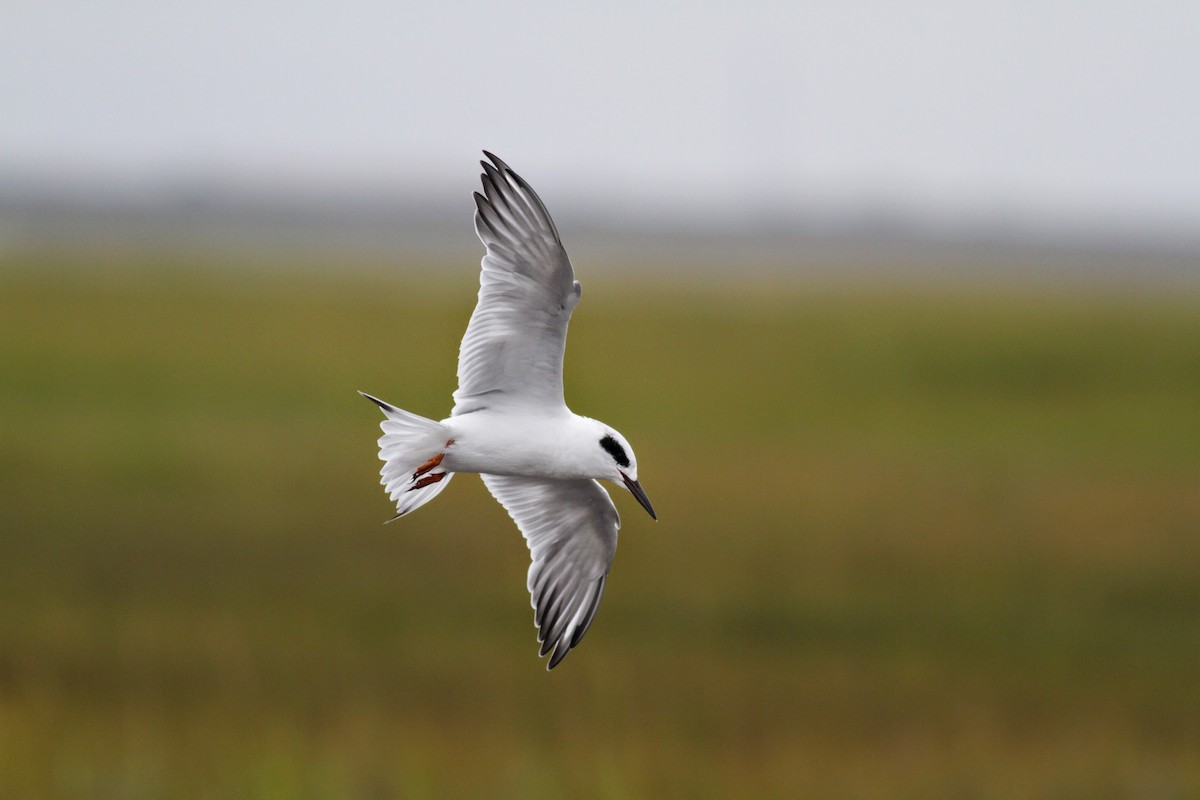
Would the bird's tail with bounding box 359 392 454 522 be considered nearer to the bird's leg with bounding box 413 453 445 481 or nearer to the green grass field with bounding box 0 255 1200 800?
the bird's leg with bounding box 413 453 445 481

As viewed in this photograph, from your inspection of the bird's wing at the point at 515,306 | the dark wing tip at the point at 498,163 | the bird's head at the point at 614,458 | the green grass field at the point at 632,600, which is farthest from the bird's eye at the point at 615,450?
the green grass field at the point at 632,600

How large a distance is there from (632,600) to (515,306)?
36.7 ft

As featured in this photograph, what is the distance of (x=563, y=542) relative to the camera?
736 cm

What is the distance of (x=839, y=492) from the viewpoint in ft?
73.4

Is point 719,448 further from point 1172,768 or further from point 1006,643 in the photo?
point 1172,768

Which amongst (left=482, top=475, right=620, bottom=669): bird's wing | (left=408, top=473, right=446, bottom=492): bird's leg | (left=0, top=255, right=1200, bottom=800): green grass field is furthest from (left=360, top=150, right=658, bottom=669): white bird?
(left=0, top=255, right=1200, bottom=800): green grass field

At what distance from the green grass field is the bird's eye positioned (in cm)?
577

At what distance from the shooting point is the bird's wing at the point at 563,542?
7273 millimetres

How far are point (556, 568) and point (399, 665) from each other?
294 inches

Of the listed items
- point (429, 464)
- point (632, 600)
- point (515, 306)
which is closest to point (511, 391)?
point (515, 306)

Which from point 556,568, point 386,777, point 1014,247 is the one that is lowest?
point 386,777

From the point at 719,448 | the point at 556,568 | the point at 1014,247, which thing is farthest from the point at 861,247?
the point at 556,568

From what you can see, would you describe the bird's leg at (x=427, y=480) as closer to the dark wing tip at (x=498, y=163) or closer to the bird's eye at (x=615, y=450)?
the bird's eye at (x=615, y=450)

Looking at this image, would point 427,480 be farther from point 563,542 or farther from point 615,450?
point 563,542
